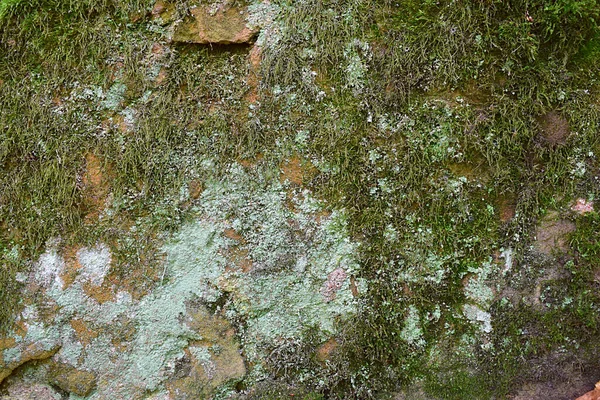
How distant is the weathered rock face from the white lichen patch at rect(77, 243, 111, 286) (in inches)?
44.7

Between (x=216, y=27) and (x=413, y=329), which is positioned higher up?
(x=216, y=27)

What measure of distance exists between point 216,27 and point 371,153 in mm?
996

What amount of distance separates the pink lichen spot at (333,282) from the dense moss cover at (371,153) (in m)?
0.13

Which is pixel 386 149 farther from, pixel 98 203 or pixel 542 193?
pixel 98 203

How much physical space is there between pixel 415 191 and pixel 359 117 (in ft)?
1.50

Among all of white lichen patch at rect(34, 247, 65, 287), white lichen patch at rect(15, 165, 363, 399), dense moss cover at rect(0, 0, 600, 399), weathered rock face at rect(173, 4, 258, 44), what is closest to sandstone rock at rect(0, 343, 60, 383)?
white lichen patch at rect(15, 165, 363, 399)

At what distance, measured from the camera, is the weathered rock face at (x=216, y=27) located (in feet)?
7.29

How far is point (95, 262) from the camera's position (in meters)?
2.25

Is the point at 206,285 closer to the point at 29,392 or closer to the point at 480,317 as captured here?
the point at 29,392

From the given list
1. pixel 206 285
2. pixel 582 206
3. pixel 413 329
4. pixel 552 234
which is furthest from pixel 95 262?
pixel 582 206

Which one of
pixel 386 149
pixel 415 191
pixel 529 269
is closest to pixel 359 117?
pixel 386 149

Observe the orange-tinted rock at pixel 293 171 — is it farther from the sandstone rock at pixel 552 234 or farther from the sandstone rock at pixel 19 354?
the sandstone rock at pixel 19 354

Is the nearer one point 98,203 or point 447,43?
point 447,43

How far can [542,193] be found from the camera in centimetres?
216
